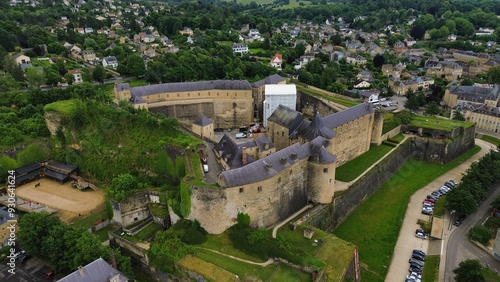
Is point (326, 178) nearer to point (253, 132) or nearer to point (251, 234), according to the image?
point (251, 234)

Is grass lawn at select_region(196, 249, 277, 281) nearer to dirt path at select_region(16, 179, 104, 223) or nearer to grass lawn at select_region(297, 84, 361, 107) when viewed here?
dirt path at select_region(16, 179, 104, 223)

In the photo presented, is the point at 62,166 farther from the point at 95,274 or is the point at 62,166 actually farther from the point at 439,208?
the point at 439,208

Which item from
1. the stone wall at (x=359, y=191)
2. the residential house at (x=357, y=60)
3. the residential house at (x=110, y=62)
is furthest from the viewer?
the residential house at (x=357, y=60)

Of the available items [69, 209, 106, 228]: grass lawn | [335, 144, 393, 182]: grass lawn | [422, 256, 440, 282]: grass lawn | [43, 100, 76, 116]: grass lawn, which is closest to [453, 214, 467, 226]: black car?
[422, 256, 440, 282]: grass lawn

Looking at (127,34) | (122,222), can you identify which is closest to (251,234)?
(122,222)

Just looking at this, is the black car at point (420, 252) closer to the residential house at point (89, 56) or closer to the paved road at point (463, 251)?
the paved road at point (463, 251)

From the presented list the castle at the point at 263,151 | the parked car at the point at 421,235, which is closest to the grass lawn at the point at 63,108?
the castle at the point at 263,151

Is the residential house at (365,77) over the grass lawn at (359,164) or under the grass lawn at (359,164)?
over

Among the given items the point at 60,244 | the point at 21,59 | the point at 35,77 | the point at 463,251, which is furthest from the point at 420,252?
the point at 21,59
